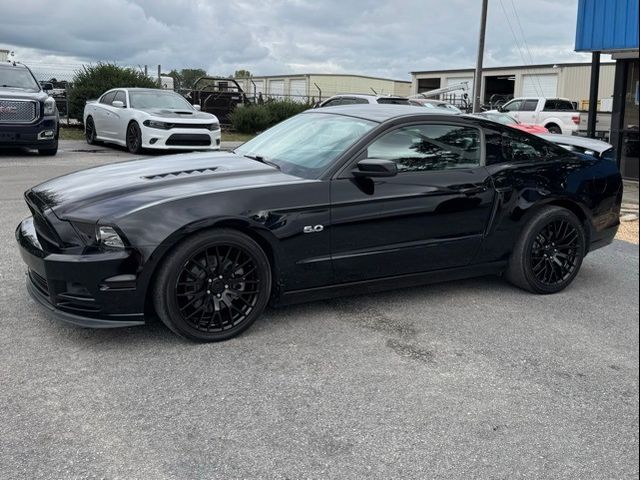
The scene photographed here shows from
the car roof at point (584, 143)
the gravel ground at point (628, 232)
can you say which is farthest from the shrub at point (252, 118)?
the car roof at point (584, 143)

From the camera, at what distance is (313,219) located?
4066 mm

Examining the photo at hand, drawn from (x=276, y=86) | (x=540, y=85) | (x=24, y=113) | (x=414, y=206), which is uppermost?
(x=276, y=86)

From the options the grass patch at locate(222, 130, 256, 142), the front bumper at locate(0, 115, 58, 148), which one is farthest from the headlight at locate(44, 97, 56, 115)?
the grass patch at locate(222, 130, 256, 142)

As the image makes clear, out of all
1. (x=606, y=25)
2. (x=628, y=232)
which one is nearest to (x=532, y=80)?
(x=606, y=25)

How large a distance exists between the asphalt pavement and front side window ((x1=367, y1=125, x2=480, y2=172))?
1.02 meters

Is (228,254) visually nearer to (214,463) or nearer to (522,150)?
(214,463)

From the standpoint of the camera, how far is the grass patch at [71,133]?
745 inches

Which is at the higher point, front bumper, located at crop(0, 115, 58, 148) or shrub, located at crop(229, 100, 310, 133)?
shrub, located at crop(229, 100, 310, 133)

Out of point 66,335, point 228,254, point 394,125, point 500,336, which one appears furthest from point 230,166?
point 500,336

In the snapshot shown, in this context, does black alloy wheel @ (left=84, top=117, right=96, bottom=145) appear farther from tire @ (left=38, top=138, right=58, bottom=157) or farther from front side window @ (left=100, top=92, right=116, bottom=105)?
tire @ (left=38, top=138, right=58, bottom=157)

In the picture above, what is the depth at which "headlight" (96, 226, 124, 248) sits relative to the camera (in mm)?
3600

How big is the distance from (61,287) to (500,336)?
2666 millimetres

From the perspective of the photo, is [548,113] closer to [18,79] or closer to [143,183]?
[18,79]

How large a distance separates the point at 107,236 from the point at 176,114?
36.2ft
